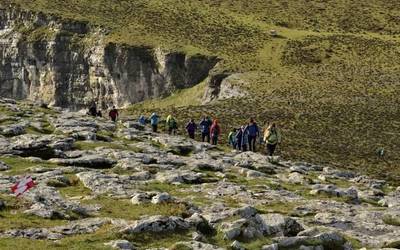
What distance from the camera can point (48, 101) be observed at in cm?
12188

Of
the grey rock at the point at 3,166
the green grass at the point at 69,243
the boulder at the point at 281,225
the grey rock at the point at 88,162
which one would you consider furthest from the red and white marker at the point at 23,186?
the grey rock at the point at 88,162

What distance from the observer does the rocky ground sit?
60.4ft

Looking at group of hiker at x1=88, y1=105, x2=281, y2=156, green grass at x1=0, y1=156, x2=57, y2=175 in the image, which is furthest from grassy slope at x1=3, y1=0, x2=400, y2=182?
green grass at x1=0, y1=156, x2=57, y2=175

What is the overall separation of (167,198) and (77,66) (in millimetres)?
97629

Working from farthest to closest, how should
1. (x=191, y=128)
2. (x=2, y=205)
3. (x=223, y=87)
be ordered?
(x=223, y=87), (x=191, y=128), (x=2, y=205)

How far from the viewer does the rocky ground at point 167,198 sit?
60.4 ft

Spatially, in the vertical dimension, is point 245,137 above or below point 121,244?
below

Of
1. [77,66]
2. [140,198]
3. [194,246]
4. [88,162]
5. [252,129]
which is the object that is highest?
[77,66]

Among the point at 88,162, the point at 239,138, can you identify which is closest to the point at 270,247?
the point at 88,162

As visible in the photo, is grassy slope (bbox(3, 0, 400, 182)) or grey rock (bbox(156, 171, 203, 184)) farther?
grassy slope (bbox(3, 0, 400, 182))

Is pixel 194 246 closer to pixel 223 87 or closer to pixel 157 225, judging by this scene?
pixel 157 225

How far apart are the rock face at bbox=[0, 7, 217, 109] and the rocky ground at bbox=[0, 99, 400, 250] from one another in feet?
201

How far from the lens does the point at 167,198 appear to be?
75.9 feet

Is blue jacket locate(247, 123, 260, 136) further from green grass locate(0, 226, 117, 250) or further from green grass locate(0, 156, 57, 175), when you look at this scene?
green grass locate(0, 226, 117, 250)
